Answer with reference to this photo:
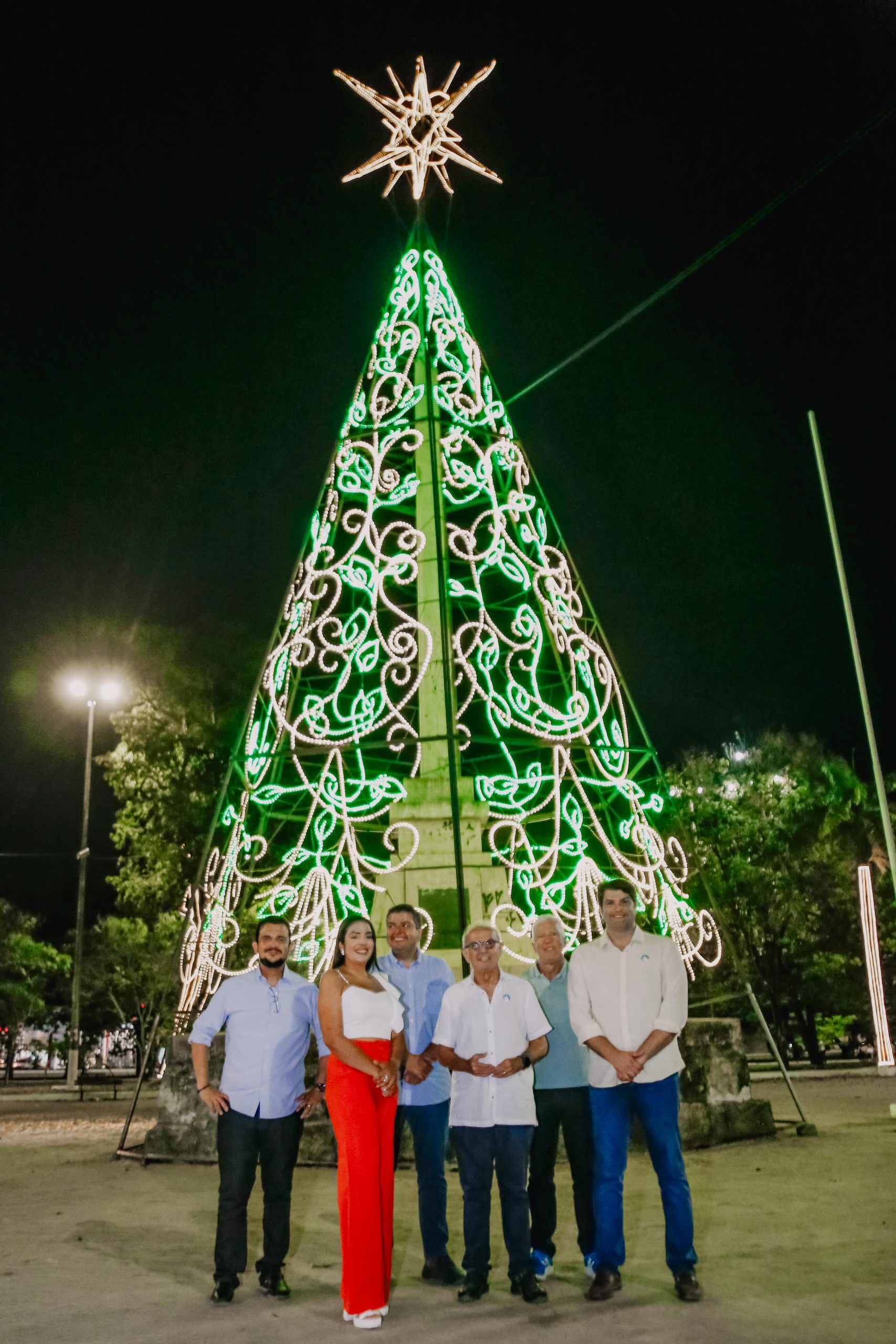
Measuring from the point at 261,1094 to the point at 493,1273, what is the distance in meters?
1.34

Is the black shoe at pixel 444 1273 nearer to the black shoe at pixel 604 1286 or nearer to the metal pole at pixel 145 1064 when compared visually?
the black shoe at pixel 604 1286

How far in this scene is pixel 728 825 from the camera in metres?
23.4

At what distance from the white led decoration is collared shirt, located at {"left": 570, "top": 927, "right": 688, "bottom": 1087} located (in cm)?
1359

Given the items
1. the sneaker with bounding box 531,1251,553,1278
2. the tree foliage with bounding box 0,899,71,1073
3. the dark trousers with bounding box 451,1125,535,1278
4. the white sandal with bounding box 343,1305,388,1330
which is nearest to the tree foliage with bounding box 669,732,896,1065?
the sneaker with bounding box 531,1251,553,1278

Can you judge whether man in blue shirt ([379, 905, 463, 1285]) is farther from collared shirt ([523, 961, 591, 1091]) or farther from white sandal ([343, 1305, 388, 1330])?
white sandal ([343, 1305, 388, 1330])

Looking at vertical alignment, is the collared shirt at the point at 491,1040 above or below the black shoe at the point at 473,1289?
above

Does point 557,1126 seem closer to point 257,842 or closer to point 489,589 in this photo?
point 257,842

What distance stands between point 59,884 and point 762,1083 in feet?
96.1

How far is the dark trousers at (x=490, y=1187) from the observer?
440cm

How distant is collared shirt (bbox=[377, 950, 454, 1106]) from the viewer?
4875 millimetres

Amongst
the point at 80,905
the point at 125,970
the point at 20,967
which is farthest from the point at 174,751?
the point at 20,967

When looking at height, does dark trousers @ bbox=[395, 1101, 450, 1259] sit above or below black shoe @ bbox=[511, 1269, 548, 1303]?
above

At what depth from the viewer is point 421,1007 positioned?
16.6 feet

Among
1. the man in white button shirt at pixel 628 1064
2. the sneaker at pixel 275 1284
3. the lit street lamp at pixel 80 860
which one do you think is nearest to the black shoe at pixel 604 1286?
the man in white button shirt at pixel 628 1064
